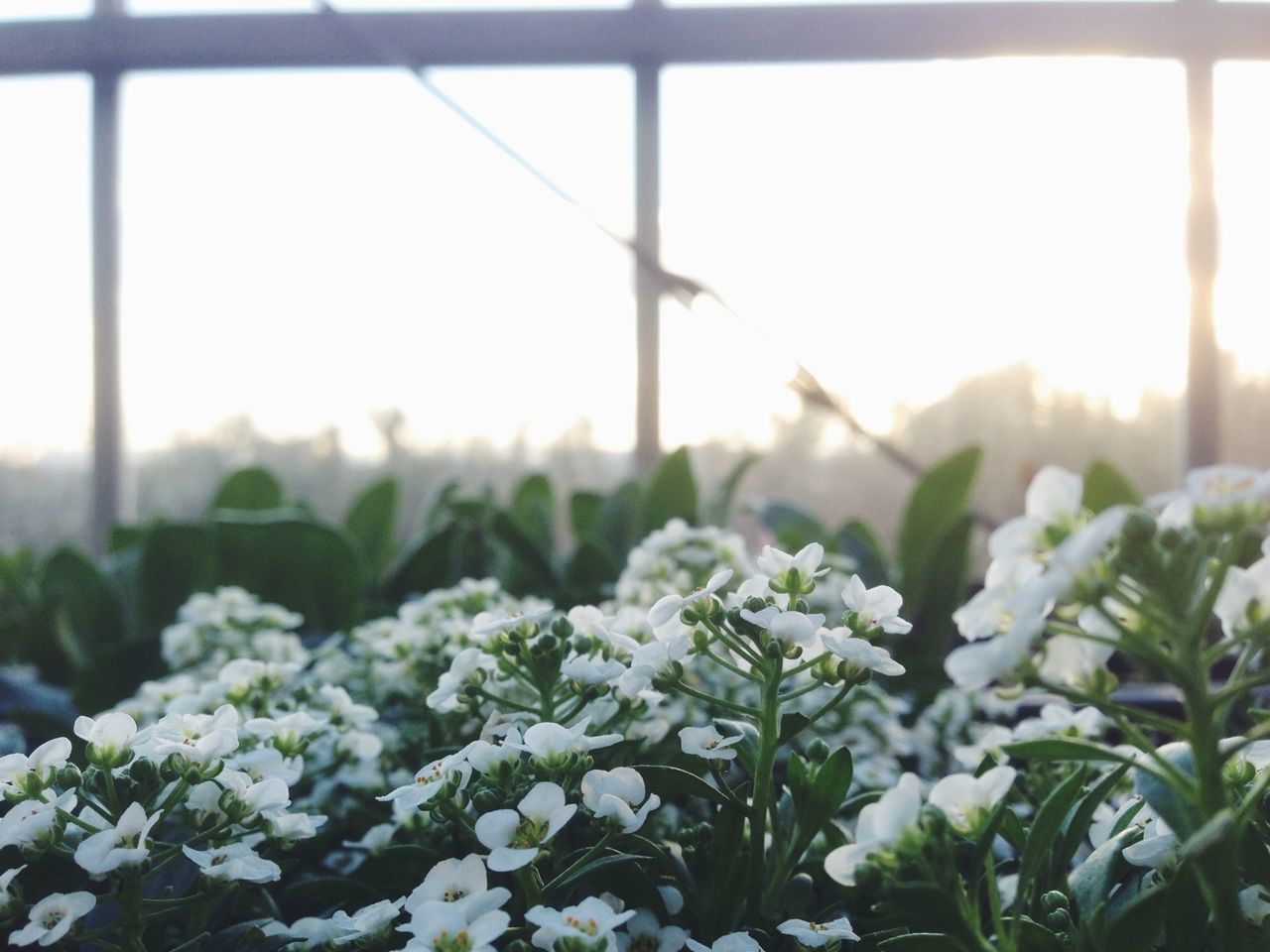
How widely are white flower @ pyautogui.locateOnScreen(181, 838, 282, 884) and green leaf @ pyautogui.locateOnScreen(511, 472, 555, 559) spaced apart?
862mm

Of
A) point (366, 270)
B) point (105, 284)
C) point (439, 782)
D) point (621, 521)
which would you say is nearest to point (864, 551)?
→ point (621, 521)

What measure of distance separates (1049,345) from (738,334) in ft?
2.20

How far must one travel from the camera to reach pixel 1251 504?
38 cm

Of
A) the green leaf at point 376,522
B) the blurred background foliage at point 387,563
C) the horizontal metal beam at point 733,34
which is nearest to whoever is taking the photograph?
the blurred background foliage at point 387,563

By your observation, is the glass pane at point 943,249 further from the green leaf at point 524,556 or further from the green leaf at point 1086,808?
the green leaf at point 1086,808

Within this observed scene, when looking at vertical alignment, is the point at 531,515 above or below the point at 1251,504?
below

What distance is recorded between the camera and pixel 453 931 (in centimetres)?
44

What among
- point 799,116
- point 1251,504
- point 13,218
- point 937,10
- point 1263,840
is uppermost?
point 937,10

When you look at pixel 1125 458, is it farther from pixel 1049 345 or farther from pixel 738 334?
pixel 738 334

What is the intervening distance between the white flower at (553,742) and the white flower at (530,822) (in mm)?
19

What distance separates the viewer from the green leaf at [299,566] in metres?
1.30

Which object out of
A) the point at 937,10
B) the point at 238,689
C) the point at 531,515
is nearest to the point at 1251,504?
the point at 238,689

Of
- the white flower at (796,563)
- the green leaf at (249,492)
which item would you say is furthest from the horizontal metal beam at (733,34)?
the white flower at (796,563)

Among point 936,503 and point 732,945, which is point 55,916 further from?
point 936,503
